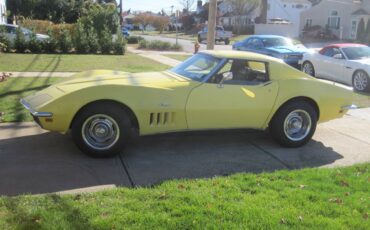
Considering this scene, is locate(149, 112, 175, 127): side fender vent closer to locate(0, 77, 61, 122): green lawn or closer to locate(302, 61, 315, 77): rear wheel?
locate(0, 77, 61, 122): green lawn

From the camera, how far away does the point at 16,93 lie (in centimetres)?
927

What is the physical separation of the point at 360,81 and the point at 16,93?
9.12 metres

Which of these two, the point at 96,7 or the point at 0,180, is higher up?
the point at 96,7

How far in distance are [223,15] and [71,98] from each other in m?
→ 78.6

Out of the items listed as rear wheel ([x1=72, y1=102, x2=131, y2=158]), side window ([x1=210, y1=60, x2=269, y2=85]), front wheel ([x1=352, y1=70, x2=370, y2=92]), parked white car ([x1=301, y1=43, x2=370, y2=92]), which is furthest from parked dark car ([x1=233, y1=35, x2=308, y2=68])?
rear wheel ([x1=72, y1=102, x2=131, y2=158])

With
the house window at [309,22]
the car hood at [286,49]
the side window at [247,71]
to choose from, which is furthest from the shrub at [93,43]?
the house window at [309,22]

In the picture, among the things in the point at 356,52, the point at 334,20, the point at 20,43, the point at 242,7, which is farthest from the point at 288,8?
the point at 356,52

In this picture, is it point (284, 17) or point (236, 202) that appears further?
point (284, 17)

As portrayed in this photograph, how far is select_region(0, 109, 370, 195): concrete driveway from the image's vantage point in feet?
15.4

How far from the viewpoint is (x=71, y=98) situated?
16.9 feet

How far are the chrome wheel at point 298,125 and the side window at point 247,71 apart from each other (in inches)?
27.8

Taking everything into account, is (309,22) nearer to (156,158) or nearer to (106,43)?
(106,43)

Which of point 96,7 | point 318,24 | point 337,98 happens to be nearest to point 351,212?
point 337,98

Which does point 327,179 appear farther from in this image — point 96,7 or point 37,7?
point 37,7
